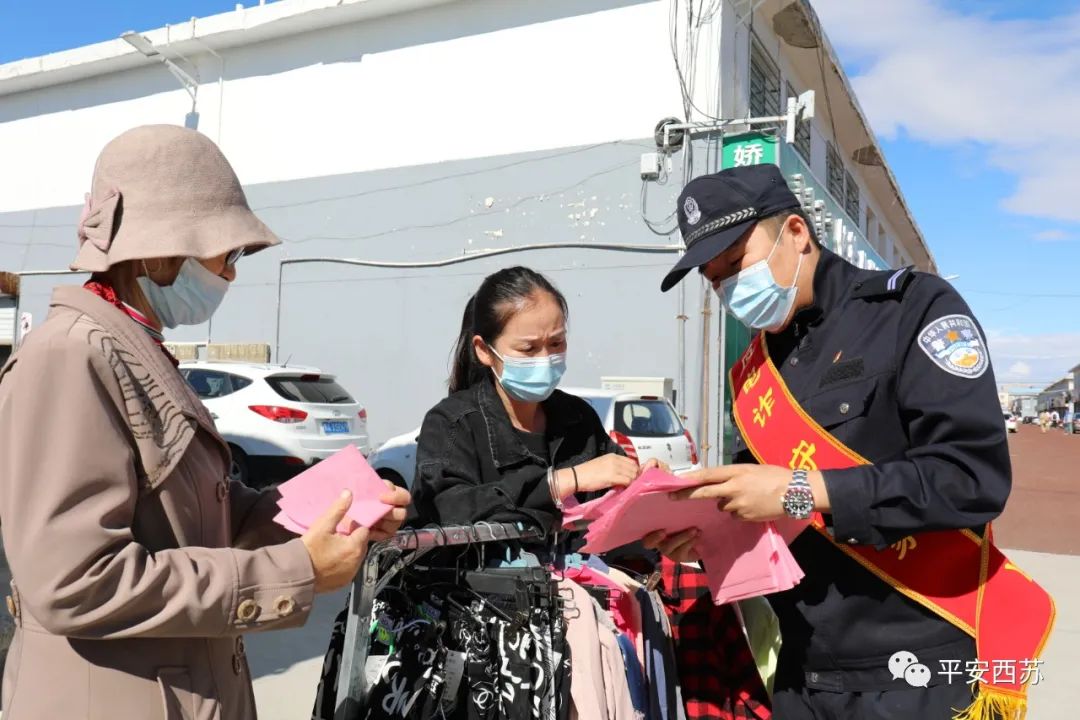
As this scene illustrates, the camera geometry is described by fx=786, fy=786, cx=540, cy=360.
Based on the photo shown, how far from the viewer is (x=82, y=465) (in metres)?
1.17

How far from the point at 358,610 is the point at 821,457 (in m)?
1.08

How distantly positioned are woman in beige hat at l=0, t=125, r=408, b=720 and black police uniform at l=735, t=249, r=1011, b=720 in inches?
41.1

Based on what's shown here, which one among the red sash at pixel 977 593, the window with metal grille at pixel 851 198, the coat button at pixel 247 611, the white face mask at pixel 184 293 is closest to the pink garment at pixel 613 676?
the red sash at pixel 977 593

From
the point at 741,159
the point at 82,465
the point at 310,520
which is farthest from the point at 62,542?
the point at 741,159

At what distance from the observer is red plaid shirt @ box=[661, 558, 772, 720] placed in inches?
84.0

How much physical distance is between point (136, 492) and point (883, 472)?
54.6 inches

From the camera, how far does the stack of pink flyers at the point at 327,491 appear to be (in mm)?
1526

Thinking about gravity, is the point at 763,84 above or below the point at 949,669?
above

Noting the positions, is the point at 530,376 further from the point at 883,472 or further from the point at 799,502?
the point at 883,472

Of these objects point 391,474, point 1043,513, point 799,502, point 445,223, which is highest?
point 445,223

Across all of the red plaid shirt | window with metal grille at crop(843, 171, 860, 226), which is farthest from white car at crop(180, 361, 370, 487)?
window with metal grille at crop(843, 171, 860, 226)

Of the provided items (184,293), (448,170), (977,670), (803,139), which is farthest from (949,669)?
(803,139)

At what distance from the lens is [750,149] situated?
1045cm

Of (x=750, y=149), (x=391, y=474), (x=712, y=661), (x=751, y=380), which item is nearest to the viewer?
(x=751, y=380)
